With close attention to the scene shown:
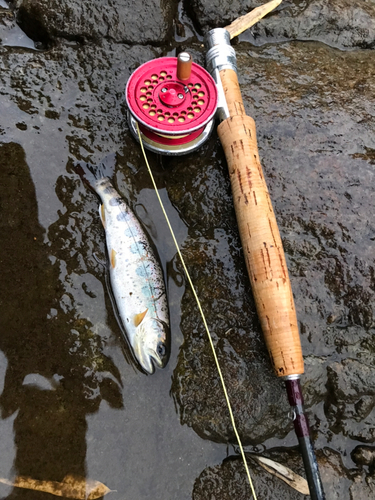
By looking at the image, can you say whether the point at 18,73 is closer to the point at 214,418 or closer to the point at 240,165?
the point at 240,165

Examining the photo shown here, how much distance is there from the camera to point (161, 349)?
2979 millimetres

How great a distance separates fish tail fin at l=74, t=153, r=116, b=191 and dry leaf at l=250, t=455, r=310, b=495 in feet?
8.60

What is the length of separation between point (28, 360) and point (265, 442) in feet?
6.26

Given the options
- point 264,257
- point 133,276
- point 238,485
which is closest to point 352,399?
point 238,485

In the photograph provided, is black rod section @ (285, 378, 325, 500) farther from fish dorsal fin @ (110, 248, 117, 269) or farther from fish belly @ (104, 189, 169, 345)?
fish dorsal fin @ (110, 248, 117, 269)

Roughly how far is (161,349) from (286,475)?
1266mm

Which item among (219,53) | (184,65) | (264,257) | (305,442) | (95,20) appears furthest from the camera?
(95,20)

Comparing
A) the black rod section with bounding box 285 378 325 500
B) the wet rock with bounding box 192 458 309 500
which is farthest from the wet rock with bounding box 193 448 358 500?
the black rod section with bounding box 285 378 325 500

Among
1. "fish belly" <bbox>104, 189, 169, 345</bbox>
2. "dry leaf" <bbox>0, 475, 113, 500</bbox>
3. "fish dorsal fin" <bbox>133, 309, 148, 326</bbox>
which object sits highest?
"fish belly" <bbox>104, 189, 169, 345</bbox>

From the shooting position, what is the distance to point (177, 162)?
3506 mm

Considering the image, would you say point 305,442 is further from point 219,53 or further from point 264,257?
point 219,53

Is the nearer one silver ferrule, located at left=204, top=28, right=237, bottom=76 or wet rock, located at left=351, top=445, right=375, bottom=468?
wet rock, located at left=351, top=445, right=375, bottom=468

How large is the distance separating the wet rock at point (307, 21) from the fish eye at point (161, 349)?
10.8ft

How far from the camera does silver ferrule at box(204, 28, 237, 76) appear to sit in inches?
131
